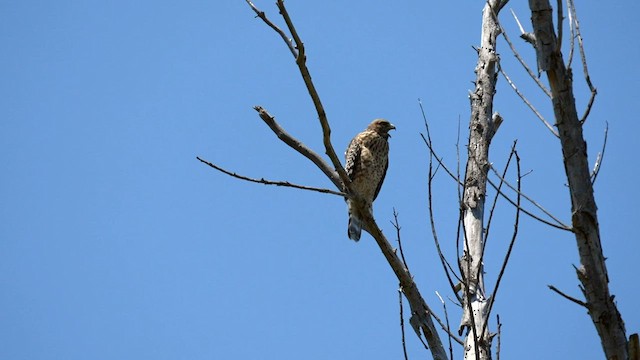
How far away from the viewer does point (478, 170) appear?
468 centimetres

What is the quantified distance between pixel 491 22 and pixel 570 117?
3.02 m

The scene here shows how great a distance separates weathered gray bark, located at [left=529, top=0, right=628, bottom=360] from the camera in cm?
225

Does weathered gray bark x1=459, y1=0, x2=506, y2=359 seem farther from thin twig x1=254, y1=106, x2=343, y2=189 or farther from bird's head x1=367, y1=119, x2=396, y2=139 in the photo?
bird's head x1=367, y1=119, x2=396, y2=139

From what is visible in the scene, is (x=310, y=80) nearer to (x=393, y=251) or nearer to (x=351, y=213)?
(x=393, y=251)

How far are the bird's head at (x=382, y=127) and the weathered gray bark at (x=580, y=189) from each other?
5.53 metres

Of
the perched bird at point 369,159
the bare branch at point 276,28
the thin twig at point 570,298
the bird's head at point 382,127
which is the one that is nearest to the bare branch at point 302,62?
the bare branch at point 276,28

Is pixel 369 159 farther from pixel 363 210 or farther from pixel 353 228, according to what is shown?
pixel 363 210

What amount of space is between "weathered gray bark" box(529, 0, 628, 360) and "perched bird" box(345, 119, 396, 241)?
5021mm

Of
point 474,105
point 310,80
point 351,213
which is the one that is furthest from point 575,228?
point 351,213

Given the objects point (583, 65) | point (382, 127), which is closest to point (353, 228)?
point (382, 127)

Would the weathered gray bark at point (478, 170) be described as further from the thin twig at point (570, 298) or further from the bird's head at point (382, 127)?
the bird's head at point (382, 127)

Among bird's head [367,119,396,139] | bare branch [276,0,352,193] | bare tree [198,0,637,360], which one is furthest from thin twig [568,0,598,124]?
bird's head [367,119,396,139]

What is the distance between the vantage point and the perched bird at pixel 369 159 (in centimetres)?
748

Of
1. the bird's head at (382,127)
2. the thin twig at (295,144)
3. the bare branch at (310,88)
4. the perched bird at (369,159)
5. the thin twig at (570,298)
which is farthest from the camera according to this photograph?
the bird's head at (382,127)
